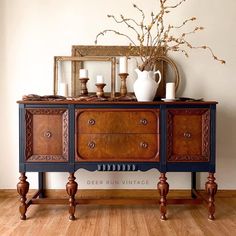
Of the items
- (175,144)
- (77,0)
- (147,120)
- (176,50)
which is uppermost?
(77,0)

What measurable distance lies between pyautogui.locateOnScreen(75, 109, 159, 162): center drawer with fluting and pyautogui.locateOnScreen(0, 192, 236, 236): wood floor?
1.43 ft

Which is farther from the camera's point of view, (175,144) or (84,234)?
(175,144)

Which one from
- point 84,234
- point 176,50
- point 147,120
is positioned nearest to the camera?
point 84,234

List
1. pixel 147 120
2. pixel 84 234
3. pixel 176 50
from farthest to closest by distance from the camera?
1. pixel 176 50
2. pixel 147 120
3. pixel 84 234

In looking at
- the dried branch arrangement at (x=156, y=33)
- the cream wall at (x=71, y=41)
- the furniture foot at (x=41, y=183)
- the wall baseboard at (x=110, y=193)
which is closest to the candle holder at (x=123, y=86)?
the dried branch arrangement at (x=156, y=33)

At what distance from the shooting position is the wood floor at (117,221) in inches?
77.7

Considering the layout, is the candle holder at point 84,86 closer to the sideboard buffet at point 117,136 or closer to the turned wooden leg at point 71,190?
the sideboard buffet at point 117,136

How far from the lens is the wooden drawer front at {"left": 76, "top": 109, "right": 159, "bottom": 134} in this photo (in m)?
2.12

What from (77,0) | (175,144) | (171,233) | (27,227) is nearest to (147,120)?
(175,144)

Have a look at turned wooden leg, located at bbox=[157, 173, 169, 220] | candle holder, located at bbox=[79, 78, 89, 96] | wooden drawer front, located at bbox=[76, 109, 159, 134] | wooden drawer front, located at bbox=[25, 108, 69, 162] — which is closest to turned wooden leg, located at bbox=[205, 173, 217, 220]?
turned wooden leg, located at bbox=[157, 173, 169, 220]

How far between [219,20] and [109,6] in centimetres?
95

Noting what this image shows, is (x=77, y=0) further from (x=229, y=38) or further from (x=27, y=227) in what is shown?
(x=27, y=227)

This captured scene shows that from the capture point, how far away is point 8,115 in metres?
2.66

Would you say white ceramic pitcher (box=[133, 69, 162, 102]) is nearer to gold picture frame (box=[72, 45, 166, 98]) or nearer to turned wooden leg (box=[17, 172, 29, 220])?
gold picture frame (box=[72, 45, 166, 98])
